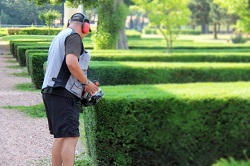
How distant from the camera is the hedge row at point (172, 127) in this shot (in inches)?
183

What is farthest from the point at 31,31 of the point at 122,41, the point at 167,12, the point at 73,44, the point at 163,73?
the point at 73,44

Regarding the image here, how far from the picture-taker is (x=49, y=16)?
32219mm

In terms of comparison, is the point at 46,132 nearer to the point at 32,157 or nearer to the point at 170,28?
the point at 32,157

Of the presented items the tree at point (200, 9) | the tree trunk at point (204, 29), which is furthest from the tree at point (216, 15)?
the tree trunk at point (204, 29)

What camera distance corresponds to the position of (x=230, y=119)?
4.66 meters

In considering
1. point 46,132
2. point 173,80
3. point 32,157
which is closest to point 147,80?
point 173,80

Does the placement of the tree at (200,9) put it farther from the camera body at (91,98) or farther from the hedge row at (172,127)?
the camera body at (91,98)

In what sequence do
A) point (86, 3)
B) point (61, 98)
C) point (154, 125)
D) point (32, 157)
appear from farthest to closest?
point (86, 3)
point (32, 157)
point (154, 125)
point (61, 98)

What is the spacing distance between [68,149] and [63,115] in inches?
13.8

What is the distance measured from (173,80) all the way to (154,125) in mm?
3763

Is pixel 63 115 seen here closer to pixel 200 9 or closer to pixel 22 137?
pixel 22 137

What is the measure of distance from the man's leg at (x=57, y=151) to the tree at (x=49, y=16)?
91.7ft

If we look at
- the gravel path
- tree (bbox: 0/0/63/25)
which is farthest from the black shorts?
tree (bbox: 0/0/63/25)

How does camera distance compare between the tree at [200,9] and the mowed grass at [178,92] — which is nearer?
the mowed grass at [178,92]
